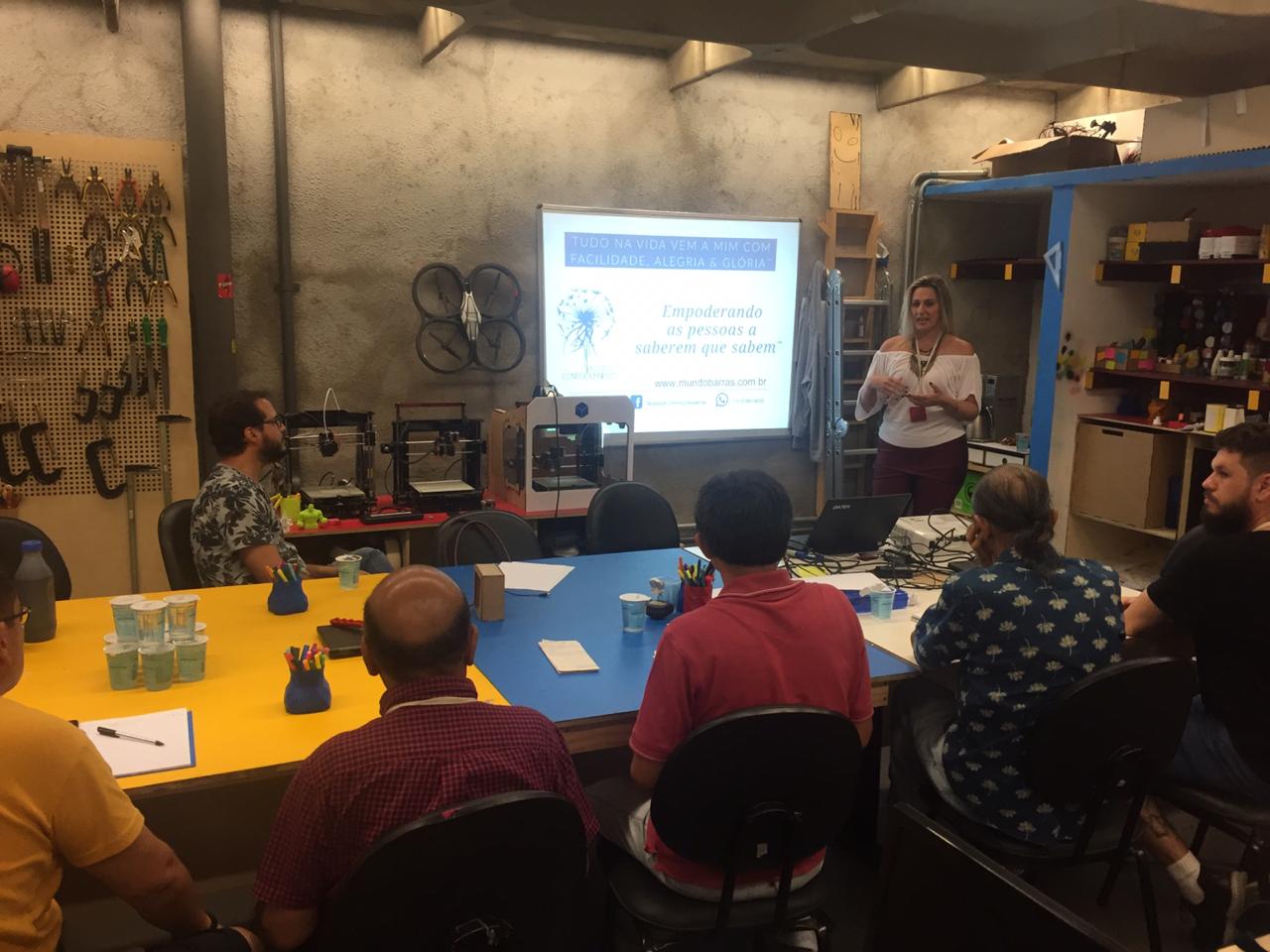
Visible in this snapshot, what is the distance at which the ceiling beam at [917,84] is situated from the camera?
4941mm

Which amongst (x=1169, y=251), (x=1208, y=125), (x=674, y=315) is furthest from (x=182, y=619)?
(x=1169, y=251)

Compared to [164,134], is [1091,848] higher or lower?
lower

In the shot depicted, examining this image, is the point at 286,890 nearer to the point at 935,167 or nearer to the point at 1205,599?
the point at 1205,599

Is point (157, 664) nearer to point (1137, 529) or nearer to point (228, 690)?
point (228, 690)

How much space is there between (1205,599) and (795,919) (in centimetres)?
125

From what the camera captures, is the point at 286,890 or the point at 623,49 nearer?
the point at 286,890

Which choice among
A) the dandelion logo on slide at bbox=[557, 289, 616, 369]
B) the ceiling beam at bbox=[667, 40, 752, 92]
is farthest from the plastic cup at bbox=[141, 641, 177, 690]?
the ceiling beam at bbox=[667, 40, 752, 92]

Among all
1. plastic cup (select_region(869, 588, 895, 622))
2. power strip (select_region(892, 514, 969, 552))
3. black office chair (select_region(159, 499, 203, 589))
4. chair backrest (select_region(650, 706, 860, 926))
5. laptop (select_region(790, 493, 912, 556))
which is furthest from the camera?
power strip (select_region(892, 514, 969, 552))

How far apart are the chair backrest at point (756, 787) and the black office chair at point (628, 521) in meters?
1.92

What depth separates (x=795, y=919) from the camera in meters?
1.94

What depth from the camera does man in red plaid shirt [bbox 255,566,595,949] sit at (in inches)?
55.1

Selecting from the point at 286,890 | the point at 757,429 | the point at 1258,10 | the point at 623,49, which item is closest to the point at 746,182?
the point at 623,49

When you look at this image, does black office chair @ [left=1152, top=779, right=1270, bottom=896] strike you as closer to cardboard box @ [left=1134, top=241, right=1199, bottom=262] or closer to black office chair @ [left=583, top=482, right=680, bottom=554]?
black office chair @ [left=583, top=482, right=680, bottom=554]

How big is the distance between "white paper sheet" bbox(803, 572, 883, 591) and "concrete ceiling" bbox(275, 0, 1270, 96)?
6.41 ft
